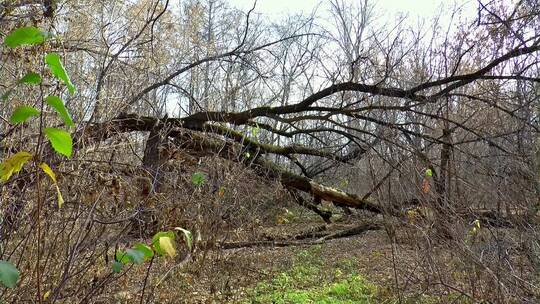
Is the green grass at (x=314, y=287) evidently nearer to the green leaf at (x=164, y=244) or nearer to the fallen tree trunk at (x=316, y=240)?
the fallen tree trunk at (x=316, y=240)

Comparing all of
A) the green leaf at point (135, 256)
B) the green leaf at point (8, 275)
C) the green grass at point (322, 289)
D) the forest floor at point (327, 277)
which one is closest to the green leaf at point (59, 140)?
the green leaf at point (8, 275)

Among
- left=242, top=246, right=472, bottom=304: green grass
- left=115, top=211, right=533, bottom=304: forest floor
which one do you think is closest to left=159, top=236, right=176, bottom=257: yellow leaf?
left=115, top=211, right=533, bottom=304: forest floor

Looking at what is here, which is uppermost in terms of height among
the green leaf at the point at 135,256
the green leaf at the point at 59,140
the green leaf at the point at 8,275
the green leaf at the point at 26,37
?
the green leaf at the point at 26,37

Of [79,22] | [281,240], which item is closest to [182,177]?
[281,240]

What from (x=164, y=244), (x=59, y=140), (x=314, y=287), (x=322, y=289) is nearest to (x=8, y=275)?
(x=59, y=140)

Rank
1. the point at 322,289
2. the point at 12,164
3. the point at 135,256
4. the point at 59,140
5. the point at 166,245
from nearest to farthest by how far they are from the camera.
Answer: the point at 59,140
the point at 12,164
the point at 135,256
the point at 166,245
the point at 322,289

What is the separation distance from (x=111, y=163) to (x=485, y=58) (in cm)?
582

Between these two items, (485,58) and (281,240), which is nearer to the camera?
(485,58)

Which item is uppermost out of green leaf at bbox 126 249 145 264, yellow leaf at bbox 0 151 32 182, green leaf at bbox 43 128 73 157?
green leaf at bbox 43 128 73 157

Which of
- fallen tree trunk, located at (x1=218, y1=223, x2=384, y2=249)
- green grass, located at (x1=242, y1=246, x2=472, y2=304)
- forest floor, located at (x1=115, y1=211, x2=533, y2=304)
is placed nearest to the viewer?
forest floor, located at (x1=115, y1=211, x2=533, y2=304)

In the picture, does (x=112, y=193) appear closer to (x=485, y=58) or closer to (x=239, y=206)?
(x=239, y=206)

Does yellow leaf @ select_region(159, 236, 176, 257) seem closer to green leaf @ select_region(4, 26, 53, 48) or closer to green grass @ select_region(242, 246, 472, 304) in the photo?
green leaf @ select_region(4, 26, 53, 48)

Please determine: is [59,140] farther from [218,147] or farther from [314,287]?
[218,147]

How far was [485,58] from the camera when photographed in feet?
23.3
